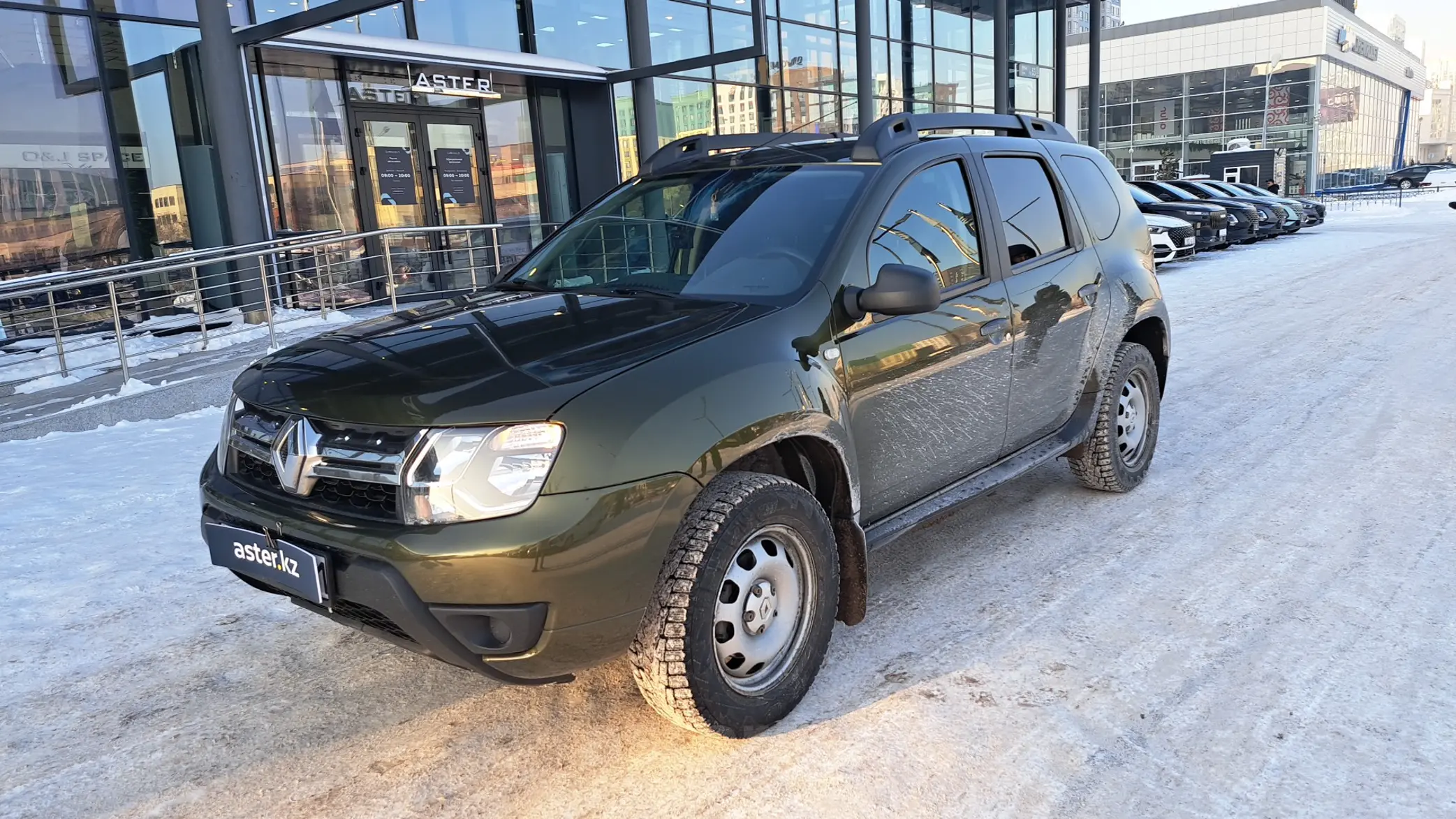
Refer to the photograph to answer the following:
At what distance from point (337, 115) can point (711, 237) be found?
10.9 m

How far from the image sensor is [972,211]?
4.11 meters

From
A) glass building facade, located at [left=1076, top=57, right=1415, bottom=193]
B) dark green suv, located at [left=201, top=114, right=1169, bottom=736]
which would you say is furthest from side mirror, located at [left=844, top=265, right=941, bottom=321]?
glass building facade, located at [left=1076, top=57, right=1415, bottom=193]

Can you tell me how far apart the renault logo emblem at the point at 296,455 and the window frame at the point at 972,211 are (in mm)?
1917

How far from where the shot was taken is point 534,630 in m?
2.55

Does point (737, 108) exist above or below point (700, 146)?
above

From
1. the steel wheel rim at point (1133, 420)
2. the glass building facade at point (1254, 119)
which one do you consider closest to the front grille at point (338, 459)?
the steel wheel rim at point (1133, 420)

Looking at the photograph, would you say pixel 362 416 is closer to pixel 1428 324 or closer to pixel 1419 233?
pixel 1428 324

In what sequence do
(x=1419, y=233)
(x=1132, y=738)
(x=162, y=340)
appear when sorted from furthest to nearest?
(x=1419, y=233) < (x=162, y=340) < (x=1132, y=738)

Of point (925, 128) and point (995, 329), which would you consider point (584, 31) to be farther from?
point (995, 329)

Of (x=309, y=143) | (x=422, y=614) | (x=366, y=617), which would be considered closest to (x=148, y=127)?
(x=309, y=143)

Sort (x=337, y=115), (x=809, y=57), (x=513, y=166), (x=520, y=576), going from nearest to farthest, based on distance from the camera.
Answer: (x=520, y=576), (x=337, y=115), (x=513, y=166), (x=809, y=57)

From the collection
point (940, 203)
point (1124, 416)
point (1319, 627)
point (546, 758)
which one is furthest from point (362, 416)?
point (1124, 416)

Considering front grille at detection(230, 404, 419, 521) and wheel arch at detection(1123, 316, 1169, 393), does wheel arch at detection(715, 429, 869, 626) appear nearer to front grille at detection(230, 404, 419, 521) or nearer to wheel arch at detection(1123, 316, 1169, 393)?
front grille at detection(230, 404, 419, 521)

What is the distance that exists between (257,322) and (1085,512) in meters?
8.43
